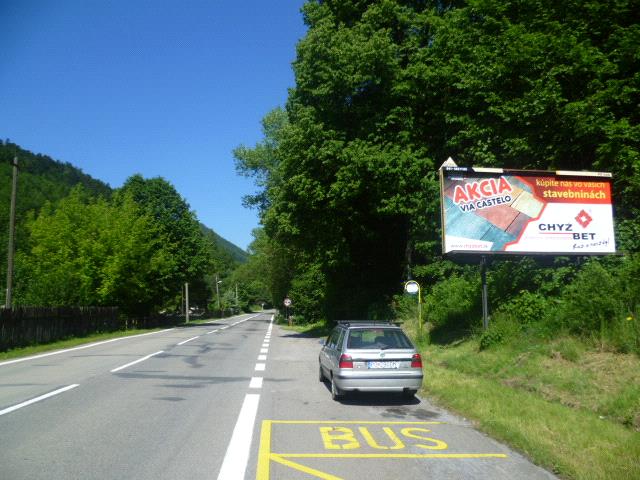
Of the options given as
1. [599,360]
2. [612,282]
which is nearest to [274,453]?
[599,360]

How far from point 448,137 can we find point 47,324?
2037 centimetres

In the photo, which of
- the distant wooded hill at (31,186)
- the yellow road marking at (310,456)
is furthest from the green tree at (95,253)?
the yellow road marking at (310,456)

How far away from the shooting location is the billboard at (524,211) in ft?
50.1

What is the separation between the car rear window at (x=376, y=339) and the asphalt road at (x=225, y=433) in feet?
3.41

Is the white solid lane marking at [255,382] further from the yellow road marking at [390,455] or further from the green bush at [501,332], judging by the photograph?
the green bush at [501,332]

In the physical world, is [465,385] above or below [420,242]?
below

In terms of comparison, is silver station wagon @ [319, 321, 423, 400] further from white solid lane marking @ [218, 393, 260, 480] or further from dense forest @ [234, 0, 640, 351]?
dense forest @ [234, 0, 640, 351]

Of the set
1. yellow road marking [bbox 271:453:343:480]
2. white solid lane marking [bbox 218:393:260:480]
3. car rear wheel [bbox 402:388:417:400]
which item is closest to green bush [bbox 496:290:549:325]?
car rear wheel [bbox 402:388:417:400]

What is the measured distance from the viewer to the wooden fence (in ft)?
71.1

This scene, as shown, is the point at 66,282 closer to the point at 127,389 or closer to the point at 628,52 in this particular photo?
the point at 127,389

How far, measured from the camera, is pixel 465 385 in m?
10.9

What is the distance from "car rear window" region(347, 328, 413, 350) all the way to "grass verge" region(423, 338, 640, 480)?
1.28 meters

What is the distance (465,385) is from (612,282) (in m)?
4.13

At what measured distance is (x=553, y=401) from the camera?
9227mm
